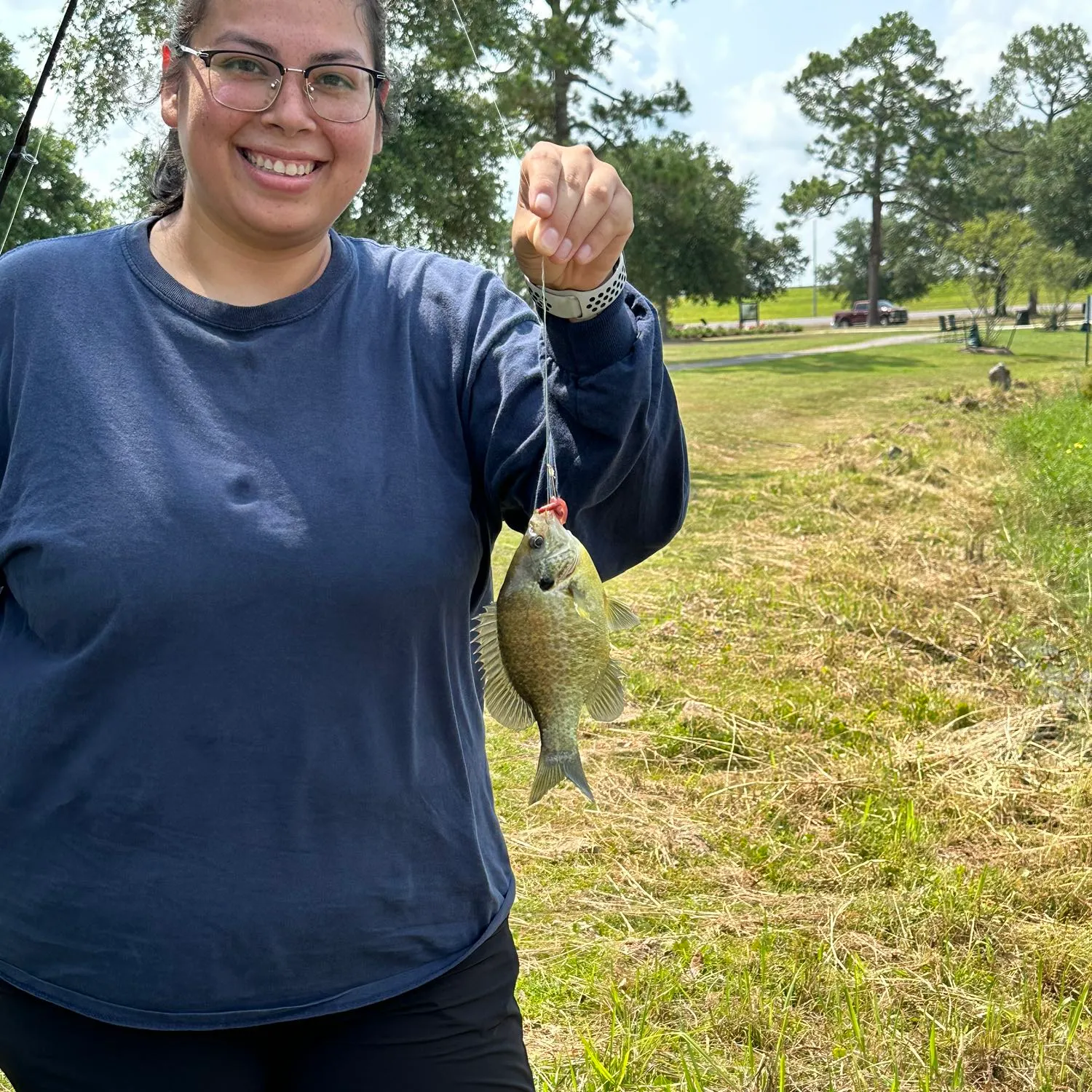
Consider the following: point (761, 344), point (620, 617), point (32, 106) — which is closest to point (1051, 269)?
point (761, 344)

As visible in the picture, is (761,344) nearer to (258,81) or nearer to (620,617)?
(620,617)

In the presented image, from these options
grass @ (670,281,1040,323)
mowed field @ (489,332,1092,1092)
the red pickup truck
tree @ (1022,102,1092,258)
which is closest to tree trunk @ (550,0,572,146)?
mowed field @ (489,332,1092,1092)

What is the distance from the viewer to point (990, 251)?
38688 mm

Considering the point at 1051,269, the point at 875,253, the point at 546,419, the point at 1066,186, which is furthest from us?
the point at 875,253

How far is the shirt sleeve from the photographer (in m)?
1.80

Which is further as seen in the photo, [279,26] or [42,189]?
[42,189]

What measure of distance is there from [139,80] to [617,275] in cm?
106

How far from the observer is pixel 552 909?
455cm

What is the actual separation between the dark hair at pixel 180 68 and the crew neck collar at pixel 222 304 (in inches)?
7.5

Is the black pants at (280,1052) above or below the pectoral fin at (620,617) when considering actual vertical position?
below

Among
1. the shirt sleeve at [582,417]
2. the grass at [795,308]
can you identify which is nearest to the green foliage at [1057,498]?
the shirt sleeve at [582,417]

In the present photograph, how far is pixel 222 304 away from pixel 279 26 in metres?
0.43

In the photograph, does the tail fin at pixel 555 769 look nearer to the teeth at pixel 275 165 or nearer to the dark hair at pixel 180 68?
the teeth at pixel 275 165

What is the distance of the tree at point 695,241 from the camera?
35.5 metres
